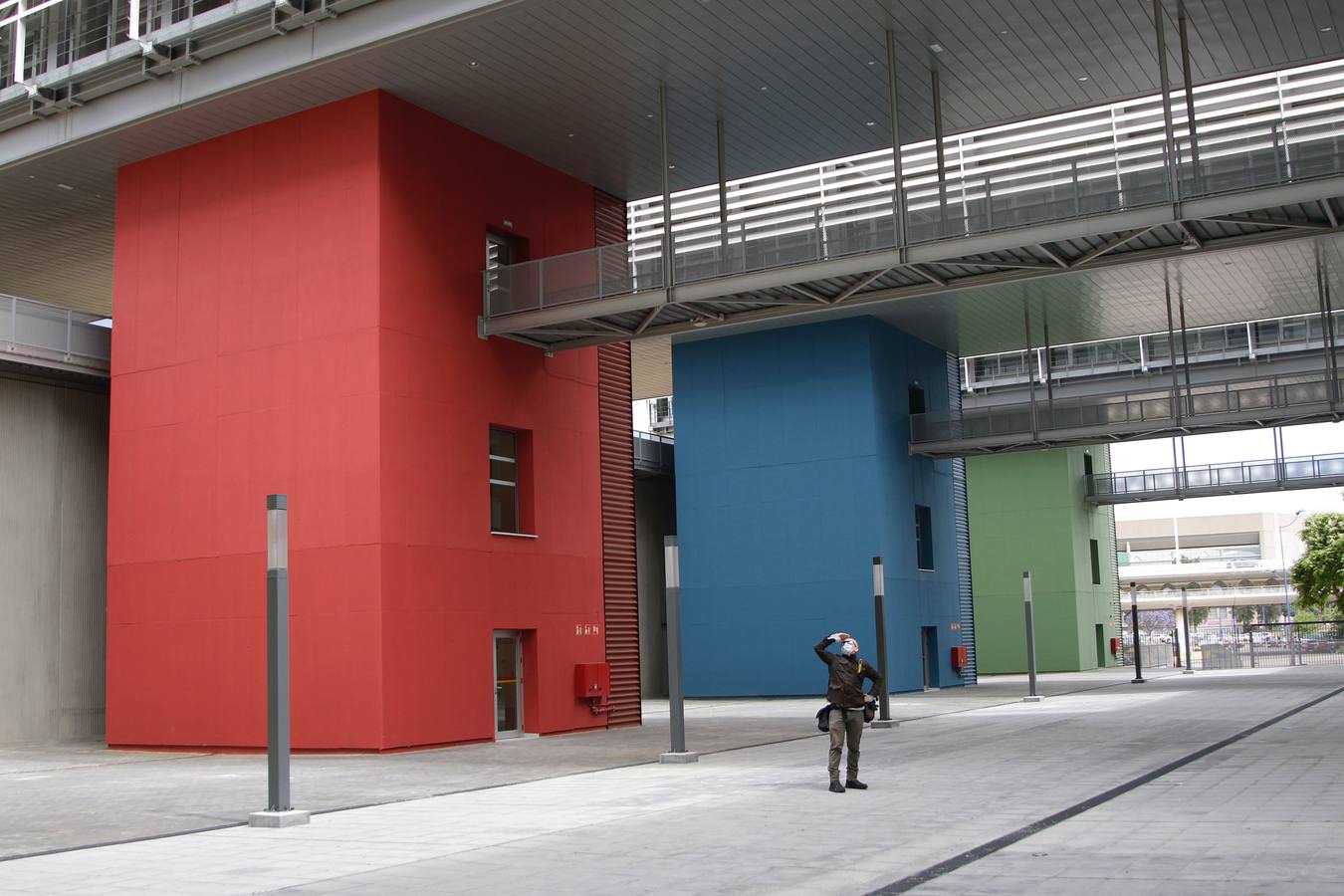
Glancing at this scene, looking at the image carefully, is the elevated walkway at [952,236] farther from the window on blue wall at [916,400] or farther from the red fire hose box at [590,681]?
the window on blue wall at [916,400]

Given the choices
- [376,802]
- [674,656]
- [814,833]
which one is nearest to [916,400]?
[674,656]

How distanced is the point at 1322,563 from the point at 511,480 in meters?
42.3

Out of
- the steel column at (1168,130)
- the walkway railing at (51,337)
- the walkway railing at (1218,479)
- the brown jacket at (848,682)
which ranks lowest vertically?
the brown jacket at (848,682)

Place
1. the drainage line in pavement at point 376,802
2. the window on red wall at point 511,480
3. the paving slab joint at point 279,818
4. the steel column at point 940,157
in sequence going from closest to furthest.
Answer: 1. the drainage line in pavement at point 376,802
2. the paving slab joint at point 279,818
3. the steel column at point 940,157
4. the window on red wall at point 511,480

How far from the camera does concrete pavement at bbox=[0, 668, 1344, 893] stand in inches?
350

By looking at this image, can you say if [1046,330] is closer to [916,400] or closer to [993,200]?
[916,400]

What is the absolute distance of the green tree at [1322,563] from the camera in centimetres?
5462

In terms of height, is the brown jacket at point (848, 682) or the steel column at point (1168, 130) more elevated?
the steel column at point (1168, 130)

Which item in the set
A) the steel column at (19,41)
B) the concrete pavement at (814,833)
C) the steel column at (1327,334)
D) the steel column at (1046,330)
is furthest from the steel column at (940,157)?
the steel column at (19,41)

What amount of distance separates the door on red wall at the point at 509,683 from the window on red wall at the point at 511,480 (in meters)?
1.94

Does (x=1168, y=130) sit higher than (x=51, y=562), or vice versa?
(x=1168, y=130)

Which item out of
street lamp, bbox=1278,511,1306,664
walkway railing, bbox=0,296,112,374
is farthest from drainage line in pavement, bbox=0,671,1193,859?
street lamp, bbox=1278,511,1306,664

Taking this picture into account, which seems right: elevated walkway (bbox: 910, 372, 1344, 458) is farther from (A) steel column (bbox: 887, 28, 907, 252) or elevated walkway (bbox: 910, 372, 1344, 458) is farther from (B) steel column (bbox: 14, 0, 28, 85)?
(B) steel column (bbox: 14, 0, 28, 85)

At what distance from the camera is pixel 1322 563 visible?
5500cm
